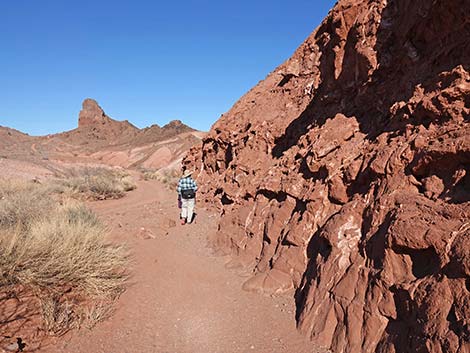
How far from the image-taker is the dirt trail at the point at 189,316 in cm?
355

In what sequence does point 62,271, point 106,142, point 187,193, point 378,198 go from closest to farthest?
point 378,198, point 62,271, point 187,193, point 106,142

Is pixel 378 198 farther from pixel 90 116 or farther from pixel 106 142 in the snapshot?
pixel 90 116

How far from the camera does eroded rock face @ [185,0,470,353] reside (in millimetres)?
2689

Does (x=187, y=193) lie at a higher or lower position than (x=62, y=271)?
higher

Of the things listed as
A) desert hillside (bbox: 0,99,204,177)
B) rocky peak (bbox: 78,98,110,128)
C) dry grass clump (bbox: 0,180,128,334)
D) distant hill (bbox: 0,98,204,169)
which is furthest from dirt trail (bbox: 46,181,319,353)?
rocky peak (bbox: 78,98,110,128)

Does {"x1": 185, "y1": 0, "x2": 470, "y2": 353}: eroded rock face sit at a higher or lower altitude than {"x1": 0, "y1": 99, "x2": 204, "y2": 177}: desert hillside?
lower

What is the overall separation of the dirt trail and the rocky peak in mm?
81932

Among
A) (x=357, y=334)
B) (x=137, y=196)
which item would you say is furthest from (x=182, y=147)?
(x=357, y=334)

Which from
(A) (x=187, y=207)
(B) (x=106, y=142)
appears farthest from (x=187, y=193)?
(B) (x=106, y=142)

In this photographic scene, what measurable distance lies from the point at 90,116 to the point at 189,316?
86.0 m

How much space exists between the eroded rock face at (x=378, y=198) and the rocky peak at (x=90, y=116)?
81917 millimetres

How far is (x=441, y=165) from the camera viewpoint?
10.7 ft

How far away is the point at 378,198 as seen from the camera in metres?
3.64

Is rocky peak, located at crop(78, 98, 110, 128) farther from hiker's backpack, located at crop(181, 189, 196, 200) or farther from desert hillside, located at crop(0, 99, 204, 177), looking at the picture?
hiker's backpack, located at crop(181, 189, 196, 200)
